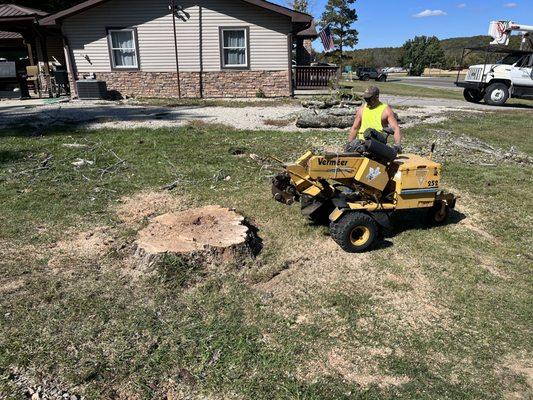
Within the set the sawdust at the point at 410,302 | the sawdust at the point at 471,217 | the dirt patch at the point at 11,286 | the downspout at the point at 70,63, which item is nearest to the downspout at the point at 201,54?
the downspout at the point at 70,63

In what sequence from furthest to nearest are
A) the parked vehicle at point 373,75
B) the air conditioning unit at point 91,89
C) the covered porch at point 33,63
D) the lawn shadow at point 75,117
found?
the parked vehicle at point 373,75
the covered porch at point 33,63
the air conditioning unit at point 91,89
the lawn shadow at point 75,117

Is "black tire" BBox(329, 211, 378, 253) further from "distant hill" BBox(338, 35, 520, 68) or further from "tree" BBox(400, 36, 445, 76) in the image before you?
"tree" BBox(400, 36, 445, 76)

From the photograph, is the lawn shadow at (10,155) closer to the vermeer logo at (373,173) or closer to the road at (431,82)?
the vermeer logo at (373,173)

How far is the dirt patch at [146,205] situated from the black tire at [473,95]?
16.5 metres

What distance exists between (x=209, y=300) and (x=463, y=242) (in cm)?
311

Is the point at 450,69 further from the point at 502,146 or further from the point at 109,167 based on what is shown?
the point at 109,167

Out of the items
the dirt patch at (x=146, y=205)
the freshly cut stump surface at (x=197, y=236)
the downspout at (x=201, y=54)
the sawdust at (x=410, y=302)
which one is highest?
the downspout at (x=201, y=54)

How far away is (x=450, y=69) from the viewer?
60.7 m

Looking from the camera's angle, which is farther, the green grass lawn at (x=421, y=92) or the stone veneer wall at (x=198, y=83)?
the green grass lawn at (x=421, y=92)


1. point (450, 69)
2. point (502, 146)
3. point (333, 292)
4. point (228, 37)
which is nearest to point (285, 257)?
point (333, 292)

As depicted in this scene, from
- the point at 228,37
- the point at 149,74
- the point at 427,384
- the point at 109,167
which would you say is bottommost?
the point at 427,384

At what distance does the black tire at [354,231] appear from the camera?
4391 millimetres

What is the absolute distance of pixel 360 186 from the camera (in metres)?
4.62

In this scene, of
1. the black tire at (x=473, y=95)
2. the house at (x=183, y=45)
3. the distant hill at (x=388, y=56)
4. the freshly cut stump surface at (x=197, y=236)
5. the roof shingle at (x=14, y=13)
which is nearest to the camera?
the freshly cut stump surface at (x=197, y=236)
